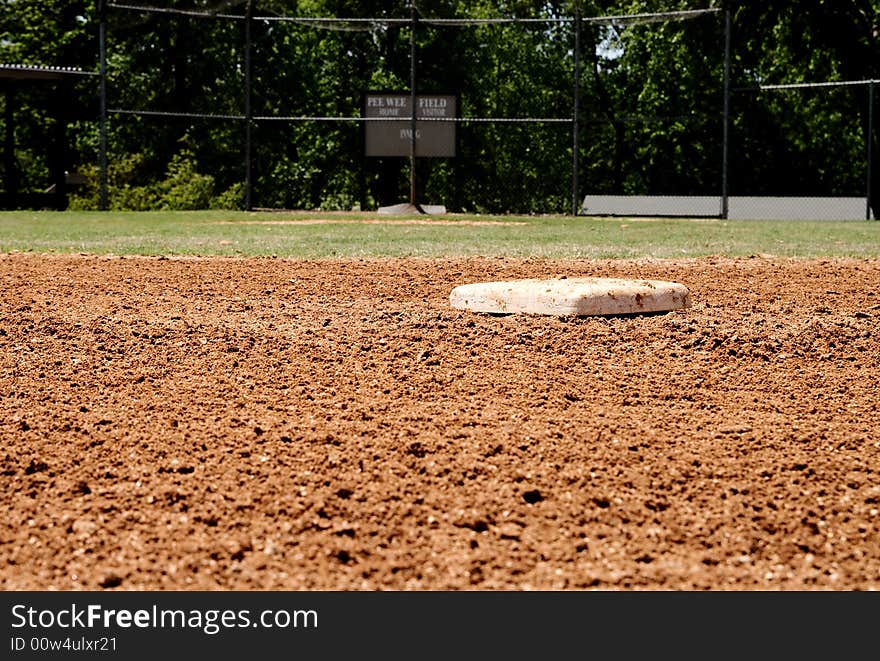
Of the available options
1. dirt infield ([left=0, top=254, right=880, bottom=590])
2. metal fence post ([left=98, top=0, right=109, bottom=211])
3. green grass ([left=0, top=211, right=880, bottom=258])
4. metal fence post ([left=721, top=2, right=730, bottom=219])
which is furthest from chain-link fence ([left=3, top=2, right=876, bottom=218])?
dirt infield ([left=0, top=254, right=880, bottom=590])

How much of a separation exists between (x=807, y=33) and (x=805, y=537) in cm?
2513

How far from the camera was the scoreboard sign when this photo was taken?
20969 mm

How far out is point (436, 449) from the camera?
3332 mm

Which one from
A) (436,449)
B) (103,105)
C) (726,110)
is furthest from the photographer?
(103,105)

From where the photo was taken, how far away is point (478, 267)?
827 centimetres

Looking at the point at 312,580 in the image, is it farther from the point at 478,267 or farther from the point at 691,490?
the point at 478,267

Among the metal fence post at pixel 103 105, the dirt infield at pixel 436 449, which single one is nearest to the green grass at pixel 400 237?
the metal fence post at pixel 103 105

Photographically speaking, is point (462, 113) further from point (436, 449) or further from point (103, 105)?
point (436, 449)

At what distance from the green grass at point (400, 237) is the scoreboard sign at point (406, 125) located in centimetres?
190

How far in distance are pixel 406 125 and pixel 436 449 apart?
717 inches

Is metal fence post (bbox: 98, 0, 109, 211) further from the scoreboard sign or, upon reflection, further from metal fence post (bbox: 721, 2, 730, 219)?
metal fence post (bbox: 721, 2, 730, 219)

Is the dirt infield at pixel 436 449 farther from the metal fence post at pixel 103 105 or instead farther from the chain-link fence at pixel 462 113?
the chain-link fence at pixel 462 113

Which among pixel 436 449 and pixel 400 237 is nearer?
pixel 436 449

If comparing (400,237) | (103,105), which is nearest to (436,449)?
(400,237)
